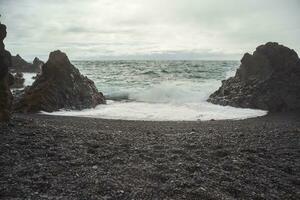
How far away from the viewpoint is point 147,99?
19.2m

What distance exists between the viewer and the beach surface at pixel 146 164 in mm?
5094

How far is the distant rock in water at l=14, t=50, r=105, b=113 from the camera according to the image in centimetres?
1352

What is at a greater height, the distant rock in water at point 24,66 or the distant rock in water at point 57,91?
the distant rock in water at point 24,66

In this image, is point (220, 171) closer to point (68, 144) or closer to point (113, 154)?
point (113, 154)

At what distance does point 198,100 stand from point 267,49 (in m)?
4.03

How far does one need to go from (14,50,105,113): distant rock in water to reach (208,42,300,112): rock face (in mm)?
5892

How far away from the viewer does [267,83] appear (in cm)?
1563

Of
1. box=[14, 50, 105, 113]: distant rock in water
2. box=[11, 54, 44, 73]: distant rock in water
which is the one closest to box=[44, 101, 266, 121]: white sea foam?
box=[14, 50, 105, 113]: distant rock in water

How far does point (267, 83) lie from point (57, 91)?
8531mm

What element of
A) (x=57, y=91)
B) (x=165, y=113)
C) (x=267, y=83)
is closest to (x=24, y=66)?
(x=57, y=91)

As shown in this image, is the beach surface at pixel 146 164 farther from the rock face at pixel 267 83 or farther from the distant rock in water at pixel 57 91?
the rock face at pixel 267 83

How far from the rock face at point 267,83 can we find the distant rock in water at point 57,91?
5.89 metres

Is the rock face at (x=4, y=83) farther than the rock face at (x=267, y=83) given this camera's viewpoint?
No

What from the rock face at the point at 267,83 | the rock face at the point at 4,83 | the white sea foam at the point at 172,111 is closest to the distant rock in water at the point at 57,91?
the white sea foam at the point at 172,111
